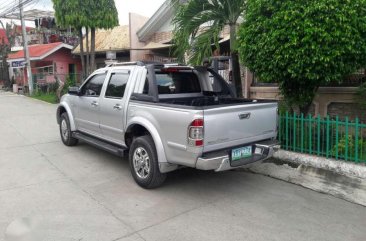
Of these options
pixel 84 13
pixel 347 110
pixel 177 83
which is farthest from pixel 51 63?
pixel 347 110

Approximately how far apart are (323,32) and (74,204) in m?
4.34

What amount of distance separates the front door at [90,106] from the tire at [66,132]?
48 cm

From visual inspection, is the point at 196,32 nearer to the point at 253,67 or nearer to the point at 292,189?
the point at 253,67

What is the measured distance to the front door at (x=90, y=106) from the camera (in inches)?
248

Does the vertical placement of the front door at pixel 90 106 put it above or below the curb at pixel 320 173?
above

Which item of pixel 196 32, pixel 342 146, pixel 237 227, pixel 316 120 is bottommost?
pixel 237 227

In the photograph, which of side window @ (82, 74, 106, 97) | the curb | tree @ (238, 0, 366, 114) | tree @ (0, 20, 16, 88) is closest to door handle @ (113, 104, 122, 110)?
side window @ (82, 74, 106, 97)

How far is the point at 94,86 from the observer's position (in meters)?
6.59

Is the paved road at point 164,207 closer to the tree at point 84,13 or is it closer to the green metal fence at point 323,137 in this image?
the green metal fence at point 323,137

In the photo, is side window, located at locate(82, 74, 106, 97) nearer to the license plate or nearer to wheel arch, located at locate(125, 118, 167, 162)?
wheel arch, located at locate(125, 118, 167, 162)

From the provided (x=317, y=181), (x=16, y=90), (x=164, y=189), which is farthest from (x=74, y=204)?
(x=16, y=90)

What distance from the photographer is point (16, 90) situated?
27141 millimetres

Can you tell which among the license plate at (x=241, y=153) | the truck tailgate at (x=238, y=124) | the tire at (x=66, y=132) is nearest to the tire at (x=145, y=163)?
the truck tailgate at (x=238, y=124)

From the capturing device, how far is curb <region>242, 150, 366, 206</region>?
4.74 meters
